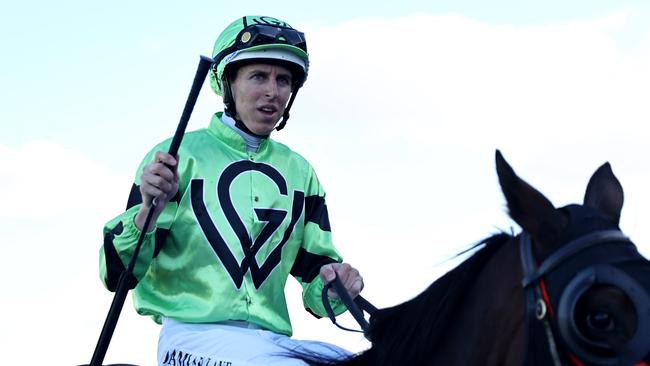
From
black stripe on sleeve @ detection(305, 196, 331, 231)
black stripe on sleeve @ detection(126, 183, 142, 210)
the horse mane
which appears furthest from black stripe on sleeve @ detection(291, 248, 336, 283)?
the horse mane

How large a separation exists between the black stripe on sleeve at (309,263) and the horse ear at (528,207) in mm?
2337

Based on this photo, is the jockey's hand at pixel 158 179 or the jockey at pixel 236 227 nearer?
the jockey's hand at pixel 158 179

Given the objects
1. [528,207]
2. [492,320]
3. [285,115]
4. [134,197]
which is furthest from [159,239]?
[528,207]

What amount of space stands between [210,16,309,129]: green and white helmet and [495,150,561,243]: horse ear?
2451 millimetres

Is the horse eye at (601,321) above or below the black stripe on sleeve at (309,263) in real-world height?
below

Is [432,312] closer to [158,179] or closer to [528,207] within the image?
[528,207]

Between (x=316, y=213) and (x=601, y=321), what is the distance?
2753 millimetres

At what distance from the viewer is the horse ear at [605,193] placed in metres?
4.01

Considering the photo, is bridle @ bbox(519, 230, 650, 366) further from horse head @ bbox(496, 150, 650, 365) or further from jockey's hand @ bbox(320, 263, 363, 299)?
jockey's hand @ bbox(320, 263, 363, 299)

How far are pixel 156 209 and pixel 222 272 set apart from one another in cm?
53

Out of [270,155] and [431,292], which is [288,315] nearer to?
[270,155]

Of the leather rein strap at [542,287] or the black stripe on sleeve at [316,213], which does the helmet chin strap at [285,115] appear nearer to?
the black stripe on sleeve at [316,213]

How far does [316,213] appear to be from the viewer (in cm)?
597

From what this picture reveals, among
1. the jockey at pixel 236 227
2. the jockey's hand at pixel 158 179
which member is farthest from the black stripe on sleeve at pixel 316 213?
the jockey's hand at pixel 158 179
